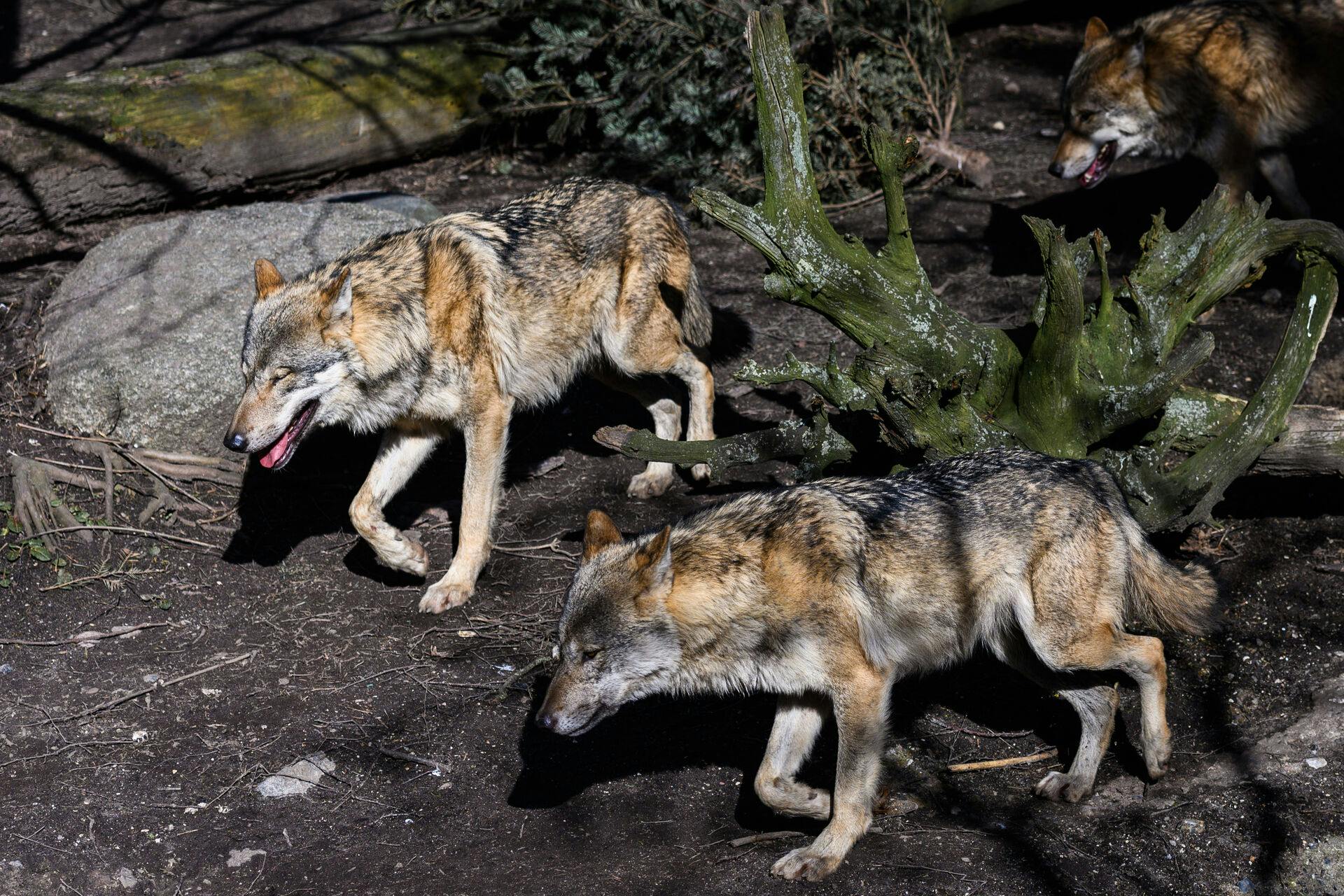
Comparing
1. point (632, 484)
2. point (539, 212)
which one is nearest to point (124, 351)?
point (539, 212)

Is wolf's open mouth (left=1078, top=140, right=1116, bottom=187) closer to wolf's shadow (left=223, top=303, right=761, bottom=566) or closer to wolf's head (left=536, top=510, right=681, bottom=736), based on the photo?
wolf's shadow (left=223, top=303, right=761, bottom=566)

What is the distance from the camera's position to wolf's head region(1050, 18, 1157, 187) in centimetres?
823

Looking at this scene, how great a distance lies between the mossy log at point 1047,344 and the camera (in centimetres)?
527

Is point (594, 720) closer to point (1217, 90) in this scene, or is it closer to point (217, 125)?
point (217, 125)

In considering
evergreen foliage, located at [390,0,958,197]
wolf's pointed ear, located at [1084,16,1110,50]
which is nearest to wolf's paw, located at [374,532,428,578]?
evergreen foliage, located at [390,0,958,197]

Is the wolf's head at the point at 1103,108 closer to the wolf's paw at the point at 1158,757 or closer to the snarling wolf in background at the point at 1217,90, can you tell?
the snarling wolf in background at the point at 1217,90

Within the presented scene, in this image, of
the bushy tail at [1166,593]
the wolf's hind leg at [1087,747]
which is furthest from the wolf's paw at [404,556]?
the bushy tail at [1166,593]

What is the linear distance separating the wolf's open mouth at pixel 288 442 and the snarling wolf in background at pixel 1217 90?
18.7ft

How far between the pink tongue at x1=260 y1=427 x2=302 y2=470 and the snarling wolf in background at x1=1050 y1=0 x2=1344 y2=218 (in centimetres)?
582

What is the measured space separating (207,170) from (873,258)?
18.0ft

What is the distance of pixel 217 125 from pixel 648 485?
4.57 meters

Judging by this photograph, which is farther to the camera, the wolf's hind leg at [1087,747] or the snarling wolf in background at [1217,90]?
the snarling wolf in background at [1217,90]

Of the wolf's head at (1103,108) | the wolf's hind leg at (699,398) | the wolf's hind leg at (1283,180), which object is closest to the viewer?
the wolf's hind leg at (699,398)

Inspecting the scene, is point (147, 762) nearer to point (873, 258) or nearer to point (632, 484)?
point (632, 484)
